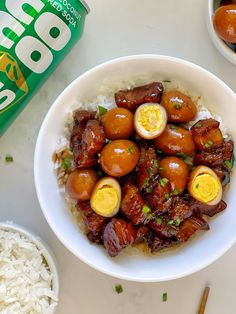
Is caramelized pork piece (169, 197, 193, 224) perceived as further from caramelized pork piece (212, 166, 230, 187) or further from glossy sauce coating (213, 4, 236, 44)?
glossy sauce coating (213, 4, 236, 44)

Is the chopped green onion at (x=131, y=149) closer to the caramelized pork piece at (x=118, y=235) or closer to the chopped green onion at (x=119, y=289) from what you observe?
the caramelized pork piece at (x=118, y=235)

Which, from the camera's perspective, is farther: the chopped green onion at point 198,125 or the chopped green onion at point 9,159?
the chopped green onion at point 9,159

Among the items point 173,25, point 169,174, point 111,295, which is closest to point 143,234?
point 169,174

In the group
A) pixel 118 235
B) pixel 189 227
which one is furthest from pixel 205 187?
pixel 118 235

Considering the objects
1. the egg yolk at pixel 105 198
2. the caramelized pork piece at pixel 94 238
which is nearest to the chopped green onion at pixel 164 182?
the egg yolk at pixel 105 198

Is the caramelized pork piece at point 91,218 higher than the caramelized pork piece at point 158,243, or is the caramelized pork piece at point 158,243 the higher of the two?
the caramelized pork piece at point 91,218

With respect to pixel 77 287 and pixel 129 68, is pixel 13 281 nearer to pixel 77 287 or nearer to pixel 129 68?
pixel 77 287

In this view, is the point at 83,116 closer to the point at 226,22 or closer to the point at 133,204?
the point at 133,204
